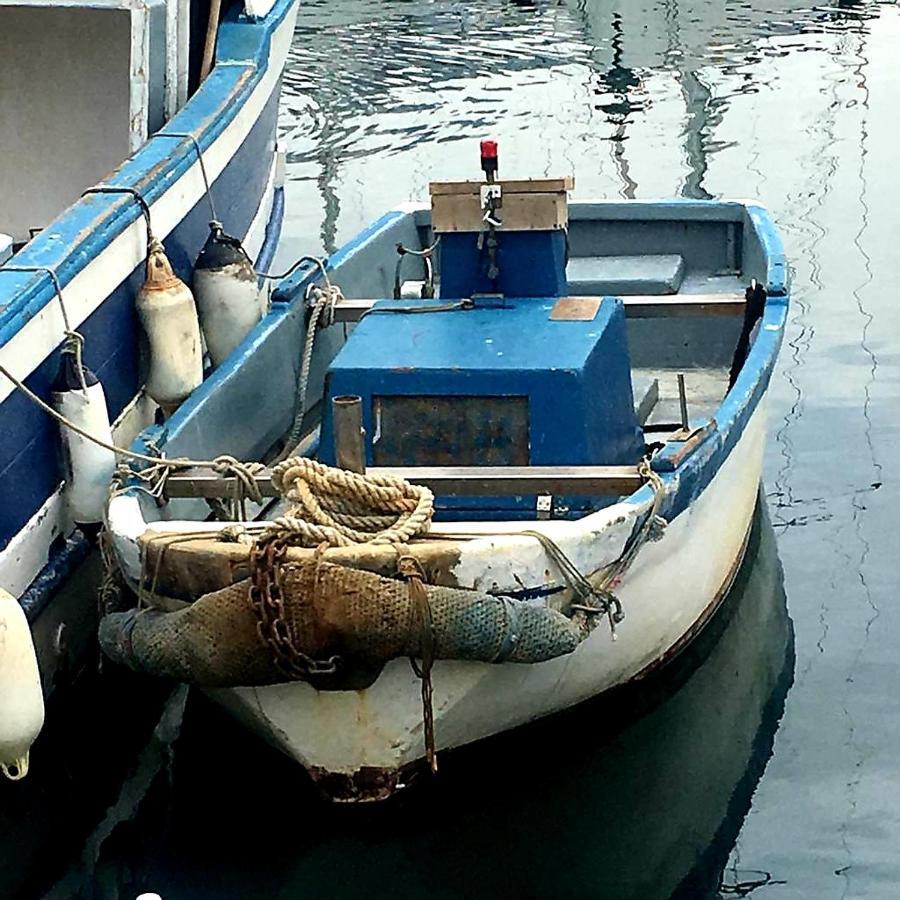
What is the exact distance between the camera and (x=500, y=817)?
582 centimetres

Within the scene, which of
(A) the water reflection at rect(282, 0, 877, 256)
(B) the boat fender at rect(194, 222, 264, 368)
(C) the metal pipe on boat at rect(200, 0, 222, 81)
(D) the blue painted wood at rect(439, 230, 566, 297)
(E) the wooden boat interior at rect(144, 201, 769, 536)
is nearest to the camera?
(E) the wooden boat interior at rect(144, 201, 769, 536)

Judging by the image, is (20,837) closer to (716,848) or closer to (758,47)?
(716,848)

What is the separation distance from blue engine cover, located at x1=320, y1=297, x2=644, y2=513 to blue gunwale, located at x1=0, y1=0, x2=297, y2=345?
963 mm

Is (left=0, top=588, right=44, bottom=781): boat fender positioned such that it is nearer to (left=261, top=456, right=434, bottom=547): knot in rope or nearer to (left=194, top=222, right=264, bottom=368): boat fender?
(left=261, top=456, right=434, bottom=547): knot in rope

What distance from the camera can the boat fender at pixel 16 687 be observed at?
5090mm

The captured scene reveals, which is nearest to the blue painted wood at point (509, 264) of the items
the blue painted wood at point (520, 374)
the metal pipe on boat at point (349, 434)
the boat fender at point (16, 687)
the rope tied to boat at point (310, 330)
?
the blue painted wood at point (520, 374)

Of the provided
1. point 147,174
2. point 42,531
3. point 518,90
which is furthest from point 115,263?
point 518,90

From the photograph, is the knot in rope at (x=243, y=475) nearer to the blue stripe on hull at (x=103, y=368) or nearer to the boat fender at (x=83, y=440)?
the boat fender at (x=83, y=440)

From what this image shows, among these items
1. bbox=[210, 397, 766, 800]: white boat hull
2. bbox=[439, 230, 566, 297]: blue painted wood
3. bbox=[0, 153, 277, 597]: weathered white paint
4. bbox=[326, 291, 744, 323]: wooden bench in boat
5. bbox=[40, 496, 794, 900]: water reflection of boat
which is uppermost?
bbox=[439, 230, 566, 297]: blue painted wood

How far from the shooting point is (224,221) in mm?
7852

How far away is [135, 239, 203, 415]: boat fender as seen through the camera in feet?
21.2

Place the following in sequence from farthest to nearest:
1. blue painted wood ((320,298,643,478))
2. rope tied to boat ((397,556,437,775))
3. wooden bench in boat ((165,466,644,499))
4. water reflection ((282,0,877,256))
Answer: water reflection ((282,0,877,256)), blue painted wood ((320,298,643,478)), wooden bench in boat ((165,466,644,499)), rope tied to boat ((397,556,437,775))

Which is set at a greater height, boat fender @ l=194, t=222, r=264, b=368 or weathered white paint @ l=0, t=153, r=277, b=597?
boat fender @ l=194, t=222, r=264, b=368

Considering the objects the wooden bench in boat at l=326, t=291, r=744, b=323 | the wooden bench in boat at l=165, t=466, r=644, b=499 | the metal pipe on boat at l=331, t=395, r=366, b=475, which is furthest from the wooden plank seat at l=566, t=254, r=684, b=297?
the metal pipe on boat at l=331, t=395, r=366, b=475
